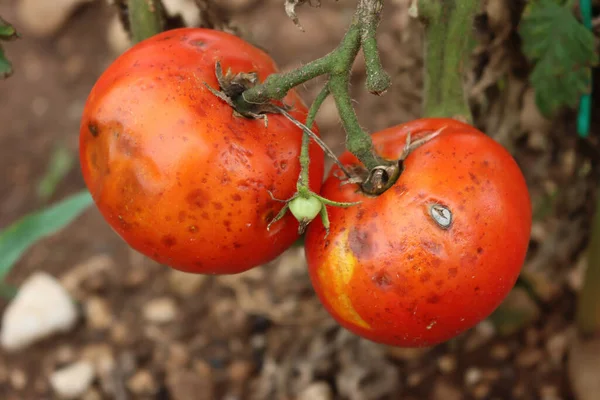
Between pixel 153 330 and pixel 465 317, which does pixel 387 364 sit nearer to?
pixel 153 330

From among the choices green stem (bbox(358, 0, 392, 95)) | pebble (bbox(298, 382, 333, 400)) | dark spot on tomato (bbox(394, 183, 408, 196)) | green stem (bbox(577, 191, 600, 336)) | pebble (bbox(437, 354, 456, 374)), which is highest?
green stem (bbox(358, 0, 392, 95))

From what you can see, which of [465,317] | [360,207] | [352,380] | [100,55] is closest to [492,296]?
[465,317]

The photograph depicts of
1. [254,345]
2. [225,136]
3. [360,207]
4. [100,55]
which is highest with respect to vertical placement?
[225,136]

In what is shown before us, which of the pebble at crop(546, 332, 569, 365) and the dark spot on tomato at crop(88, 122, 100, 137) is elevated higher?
the dark spot on tomato at crop(88, 122, 100, 137)

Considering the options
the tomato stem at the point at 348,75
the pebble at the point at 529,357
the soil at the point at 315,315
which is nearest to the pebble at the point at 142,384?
the soil at the point at 315,315

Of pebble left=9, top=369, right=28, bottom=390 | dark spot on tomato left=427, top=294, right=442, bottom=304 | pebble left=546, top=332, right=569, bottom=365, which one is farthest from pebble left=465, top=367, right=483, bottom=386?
pebble left=9, top=369, right=28, bottom=390

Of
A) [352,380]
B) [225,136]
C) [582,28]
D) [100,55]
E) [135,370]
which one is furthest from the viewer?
[100,55]

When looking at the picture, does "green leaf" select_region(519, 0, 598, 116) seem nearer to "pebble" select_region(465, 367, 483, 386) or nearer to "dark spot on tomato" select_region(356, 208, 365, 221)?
"dark spot on tomato" select_region(356, 208, 365, 221)

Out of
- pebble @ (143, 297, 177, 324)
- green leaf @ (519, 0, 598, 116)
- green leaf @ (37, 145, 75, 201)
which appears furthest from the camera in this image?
green leaf @ (37, 145, 75, 201)
